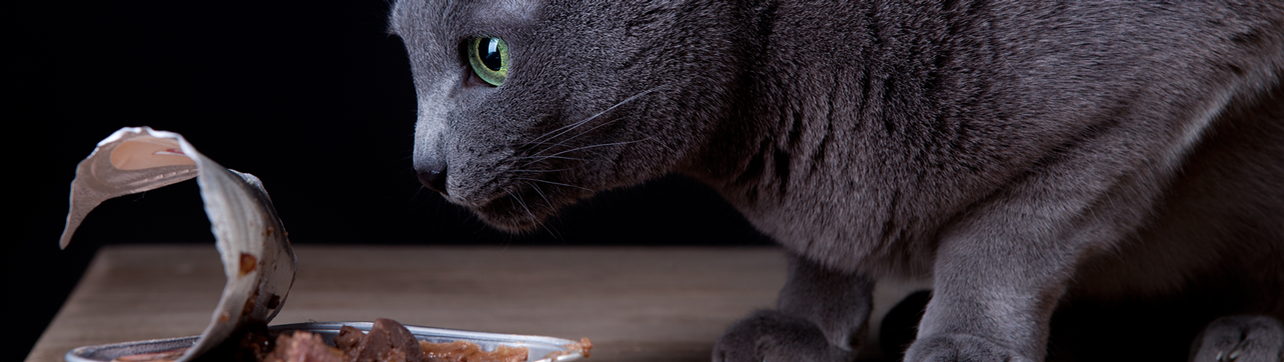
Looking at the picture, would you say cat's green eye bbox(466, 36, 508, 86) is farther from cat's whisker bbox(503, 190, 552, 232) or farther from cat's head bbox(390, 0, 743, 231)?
cat's whisker bbox(503, 190, 552, 232)

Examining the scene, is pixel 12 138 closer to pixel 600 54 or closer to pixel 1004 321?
pixel 600 54

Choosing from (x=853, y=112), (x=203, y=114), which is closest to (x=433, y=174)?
(x=853, y=112)

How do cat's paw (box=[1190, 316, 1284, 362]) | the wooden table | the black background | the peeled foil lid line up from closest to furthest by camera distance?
the peeled foil lid < cat's paw (box=[1190, 316, 1284, 362]) < the wooden table < the black background

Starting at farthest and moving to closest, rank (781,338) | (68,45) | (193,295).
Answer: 1. (68,45)
2. (193,295)
3. (781,338)

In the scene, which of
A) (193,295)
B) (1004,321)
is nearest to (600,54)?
(1004,321)

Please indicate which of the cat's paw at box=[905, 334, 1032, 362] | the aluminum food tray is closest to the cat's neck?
the cat's paw at box=[905, 334, 1032, 362]
